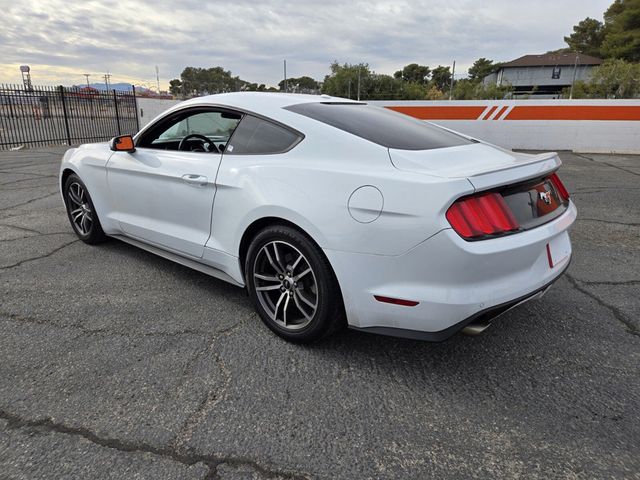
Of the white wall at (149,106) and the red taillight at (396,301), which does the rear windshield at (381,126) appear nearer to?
the red taillight at (396,301)

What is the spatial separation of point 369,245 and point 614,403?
4.85 feet

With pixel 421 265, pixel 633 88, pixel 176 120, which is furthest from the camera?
pixel 633 88

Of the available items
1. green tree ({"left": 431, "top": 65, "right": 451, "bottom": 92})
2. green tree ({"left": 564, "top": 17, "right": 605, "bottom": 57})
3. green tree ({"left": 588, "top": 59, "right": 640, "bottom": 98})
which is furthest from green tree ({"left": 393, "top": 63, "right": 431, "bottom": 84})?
green tree ({"left": 588, "top": 59, "right": 640, "bottom": 98})

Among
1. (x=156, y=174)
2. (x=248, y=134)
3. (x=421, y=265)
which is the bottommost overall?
(x=421, y=265)

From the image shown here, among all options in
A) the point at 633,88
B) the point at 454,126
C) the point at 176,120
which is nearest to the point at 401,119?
the point at 176,120

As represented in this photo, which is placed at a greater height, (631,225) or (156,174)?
(156,174)

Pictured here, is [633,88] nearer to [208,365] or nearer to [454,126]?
[454,126]

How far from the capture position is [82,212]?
4520 mm

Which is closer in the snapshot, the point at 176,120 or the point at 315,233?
the point at 315,233

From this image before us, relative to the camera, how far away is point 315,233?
2.38m

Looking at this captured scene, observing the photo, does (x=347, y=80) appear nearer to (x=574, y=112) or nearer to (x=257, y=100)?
(x=574, y=112)

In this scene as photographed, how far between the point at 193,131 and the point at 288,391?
2.55m

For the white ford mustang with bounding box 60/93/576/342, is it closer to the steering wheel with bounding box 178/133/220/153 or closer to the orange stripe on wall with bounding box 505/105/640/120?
the steering wheel with bounding box 178/133/220/153

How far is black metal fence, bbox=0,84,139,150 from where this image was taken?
15602 mm
